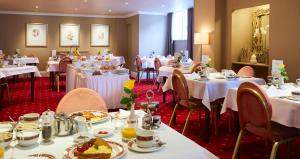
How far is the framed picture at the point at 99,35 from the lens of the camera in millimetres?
14227

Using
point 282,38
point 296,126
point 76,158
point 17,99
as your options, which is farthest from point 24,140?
point 17,99

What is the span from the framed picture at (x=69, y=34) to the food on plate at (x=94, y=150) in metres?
12.9

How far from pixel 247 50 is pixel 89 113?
585 cm

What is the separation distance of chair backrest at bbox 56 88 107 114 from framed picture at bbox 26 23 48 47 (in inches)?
462

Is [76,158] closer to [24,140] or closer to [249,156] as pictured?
[24,140]

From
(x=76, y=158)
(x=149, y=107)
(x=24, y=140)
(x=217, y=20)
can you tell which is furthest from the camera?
(x=217, y=20)

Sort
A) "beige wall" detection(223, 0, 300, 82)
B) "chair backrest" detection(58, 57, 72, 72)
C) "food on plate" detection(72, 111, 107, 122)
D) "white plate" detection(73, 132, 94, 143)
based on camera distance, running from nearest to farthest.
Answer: "white plate" detection(73, 132, 94, 143) → "food on plate" detection(72, 111, 107, 122) → "beige wall" detection(223, 0, 300, 82) → "chair backrest" detection(58, 57, 72, 72)

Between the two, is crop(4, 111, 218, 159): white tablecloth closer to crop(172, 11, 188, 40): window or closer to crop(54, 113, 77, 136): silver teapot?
crop(54, 113, 77, 136): silver teapot

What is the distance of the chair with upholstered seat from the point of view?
2.82 meters

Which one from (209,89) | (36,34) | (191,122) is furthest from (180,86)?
(36,34)

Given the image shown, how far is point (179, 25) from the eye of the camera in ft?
40.8

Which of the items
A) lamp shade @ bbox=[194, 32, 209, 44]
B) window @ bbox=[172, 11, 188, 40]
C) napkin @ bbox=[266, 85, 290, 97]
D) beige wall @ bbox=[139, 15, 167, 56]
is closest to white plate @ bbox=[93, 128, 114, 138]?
napkin @ bbox=[266, 85, 290, 97]

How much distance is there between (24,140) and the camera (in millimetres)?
1625

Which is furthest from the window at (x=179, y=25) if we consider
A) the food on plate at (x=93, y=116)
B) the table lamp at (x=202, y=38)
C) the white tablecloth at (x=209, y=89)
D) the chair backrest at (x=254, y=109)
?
the food on plate at (x=93, y=116)
